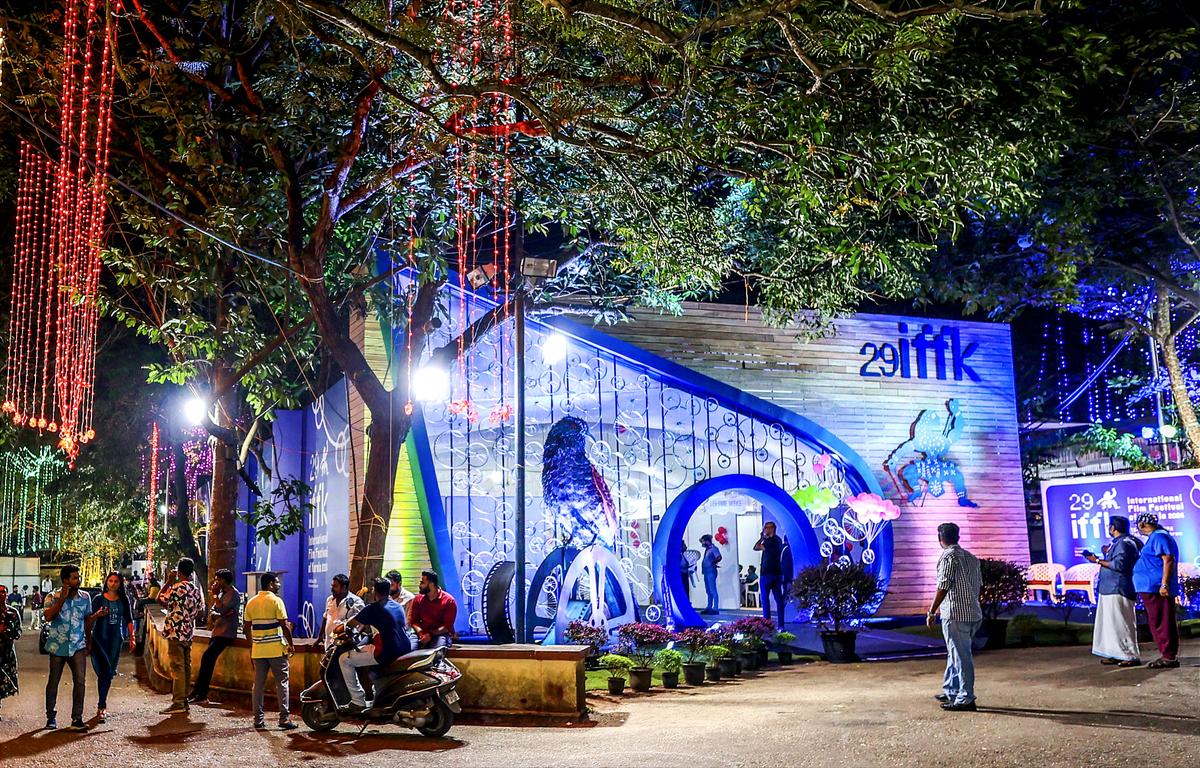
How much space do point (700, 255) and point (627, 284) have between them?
399 centimetres

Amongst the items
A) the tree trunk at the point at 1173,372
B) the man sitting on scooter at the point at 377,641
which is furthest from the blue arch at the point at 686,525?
the tree trunk at the point at 1173,372

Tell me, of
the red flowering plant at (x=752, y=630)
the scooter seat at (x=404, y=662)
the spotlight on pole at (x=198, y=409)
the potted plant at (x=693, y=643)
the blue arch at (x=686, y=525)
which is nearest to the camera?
the scooter seat at (x=404, y=662)

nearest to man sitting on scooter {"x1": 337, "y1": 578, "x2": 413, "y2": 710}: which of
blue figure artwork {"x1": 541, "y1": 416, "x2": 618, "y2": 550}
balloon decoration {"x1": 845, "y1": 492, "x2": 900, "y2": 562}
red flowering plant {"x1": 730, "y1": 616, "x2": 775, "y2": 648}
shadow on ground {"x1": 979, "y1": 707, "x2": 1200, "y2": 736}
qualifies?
shadow on ground {"x1": 979, "y1": 707, "x2": 1200, "y2": 736}

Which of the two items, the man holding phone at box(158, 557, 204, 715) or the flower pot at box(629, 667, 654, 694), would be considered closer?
the man holding phone at box(158, 557, 204, 715)

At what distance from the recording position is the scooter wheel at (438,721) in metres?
9.02

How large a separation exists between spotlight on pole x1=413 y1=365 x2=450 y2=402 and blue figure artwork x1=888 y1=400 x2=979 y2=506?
8.33 m

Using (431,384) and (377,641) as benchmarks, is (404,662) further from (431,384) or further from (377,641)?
(431,384)

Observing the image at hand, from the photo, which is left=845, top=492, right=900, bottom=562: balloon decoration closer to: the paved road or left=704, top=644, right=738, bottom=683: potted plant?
left=704, top=644, right=738, bottom=683: potted plant

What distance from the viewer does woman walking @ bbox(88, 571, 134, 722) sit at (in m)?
10.6

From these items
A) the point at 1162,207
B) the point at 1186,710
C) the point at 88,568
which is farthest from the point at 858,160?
the point at 88,568

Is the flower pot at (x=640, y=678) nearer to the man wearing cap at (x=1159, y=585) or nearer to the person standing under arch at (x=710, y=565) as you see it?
the man wearing cap at (x=1159, y=585)

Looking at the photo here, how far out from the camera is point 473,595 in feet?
51.9

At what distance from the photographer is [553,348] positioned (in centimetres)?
1706

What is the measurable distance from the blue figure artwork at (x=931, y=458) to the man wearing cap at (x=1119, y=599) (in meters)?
7.64
